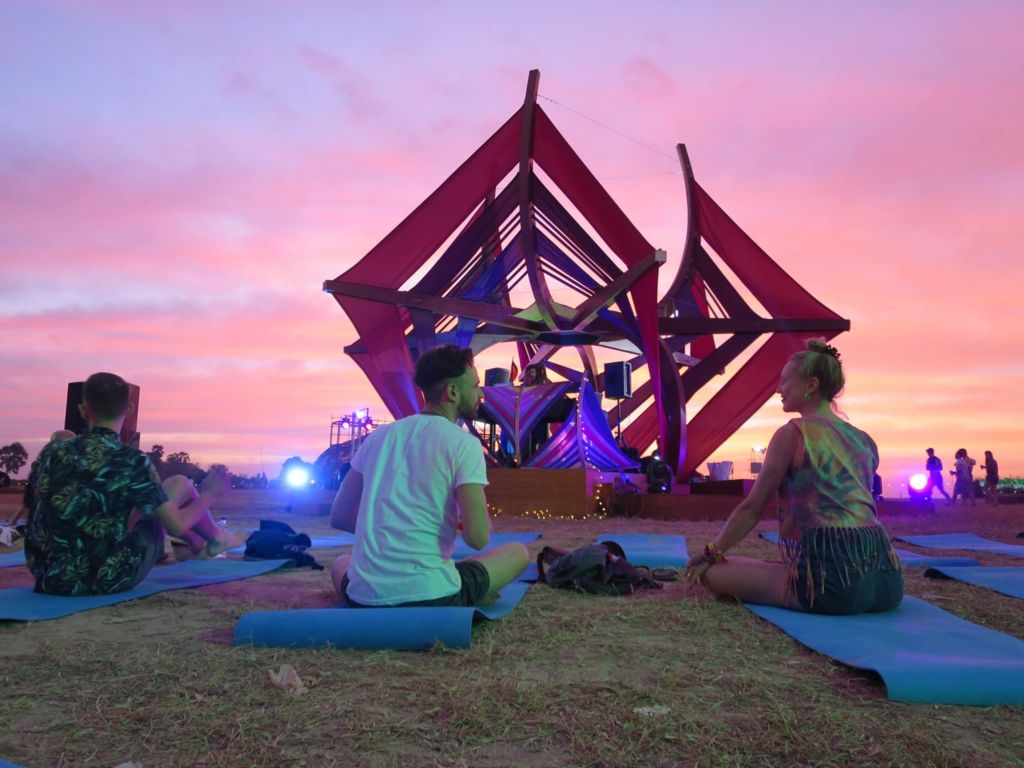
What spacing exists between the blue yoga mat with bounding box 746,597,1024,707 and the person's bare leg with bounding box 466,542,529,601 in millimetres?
1128

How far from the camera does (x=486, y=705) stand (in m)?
2.07

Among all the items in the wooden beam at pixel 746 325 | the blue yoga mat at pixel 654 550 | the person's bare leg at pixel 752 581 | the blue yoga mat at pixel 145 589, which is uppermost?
the wooden beam at pixel 746 325

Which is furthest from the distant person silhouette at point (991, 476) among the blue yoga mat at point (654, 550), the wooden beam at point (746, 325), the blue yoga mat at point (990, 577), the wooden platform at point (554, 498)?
the blue yoga mat at point (990, 577)

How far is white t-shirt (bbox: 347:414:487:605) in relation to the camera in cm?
297

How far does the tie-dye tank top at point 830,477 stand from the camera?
3352mm

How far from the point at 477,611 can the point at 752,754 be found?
1396mm

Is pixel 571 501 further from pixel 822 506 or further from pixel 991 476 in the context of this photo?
pixel 991 476

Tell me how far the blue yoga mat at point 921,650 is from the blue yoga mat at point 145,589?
3102mm

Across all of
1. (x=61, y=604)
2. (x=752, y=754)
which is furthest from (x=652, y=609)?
(x=61, y=604)

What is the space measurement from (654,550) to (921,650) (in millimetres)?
3816

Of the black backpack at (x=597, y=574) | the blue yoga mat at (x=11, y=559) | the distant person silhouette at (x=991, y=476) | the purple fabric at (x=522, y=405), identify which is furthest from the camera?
the distant person silhouette at (x=991, y=476)

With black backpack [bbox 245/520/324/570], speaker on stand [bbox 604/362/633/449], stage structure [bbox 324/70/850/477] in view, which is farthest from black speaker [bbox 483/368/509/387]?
black backpack [bbox 245/520/324/570]

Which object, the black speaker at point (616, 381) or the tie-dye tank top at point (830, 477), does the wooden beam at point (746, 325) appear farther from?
the tie-dye tank top at point (830, 477)

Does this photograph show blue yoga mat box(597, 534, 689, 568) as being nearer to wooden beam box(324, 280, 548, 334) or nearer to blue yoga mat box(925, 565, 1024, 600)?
blue yoga mat box(925, 565, 1024, 600)
